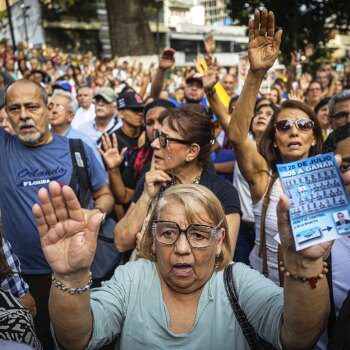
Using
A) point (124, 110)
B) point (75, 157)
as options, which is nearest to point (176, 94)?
point (124, 110)

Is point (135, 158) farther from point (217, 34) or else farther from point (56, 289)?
point (217, 34)

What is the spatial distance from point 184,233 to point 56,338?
0.66 metres

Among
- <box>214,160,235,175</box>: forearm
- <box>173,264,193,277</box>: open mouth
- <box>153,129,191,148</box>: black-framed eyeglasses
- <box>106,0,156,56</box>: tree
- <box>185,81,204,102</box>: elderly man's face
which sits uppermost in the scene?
<box>106,0,156,56</box>: tree

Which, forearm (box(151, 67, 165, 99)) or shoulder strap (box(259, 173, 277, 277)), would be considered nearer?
shoulder strap (box(259, 173, 277, 277))

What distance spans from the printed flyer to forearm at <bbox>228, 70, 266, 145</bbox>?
1.31m

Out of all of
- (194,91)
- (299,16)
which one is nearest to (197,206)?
(194,91)

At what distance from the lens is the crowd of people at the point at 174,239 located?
1566 mm

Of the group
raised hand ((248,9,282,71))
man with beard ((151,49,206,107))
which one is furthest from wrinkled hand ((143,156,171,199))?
man with beard ((151,49,206,107))

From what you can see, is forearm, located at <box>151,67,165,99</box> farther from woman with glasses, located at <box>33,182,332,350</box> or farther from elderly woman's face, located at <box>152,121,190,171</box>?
woman with glasses, located at <box>33,182,332,350</box>

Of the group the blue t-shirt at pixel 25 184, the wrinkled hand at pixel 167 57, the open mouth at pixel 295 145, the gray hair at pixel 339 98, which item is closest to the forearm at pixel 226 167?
the gray hair at pixel 339 98

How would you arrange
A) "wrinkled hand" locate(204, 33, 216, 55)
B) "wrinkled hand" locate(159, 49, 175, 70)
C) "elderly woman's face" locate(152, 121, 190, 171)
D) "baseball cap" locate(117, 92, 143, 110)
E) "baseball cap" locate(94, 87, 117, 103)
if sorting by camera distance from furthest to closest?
"baseball cap" locate(94, 87, 117, 103) < "wrinkled hand" locate(204, 33, 216, 55) < "baseball cap" locate(117, 92, 143, 110) < "wrinkled hand" locate(159, 49, 175, 70) < "elderly woman's face" locate(152, 121, 190, 171)

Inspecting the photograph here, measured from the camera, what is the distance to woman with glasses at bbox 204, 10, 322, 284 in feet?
8.73

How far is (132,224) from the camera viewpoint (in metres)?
2.60

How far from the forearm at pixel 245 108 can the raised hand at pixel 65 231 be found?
4.77 ft
